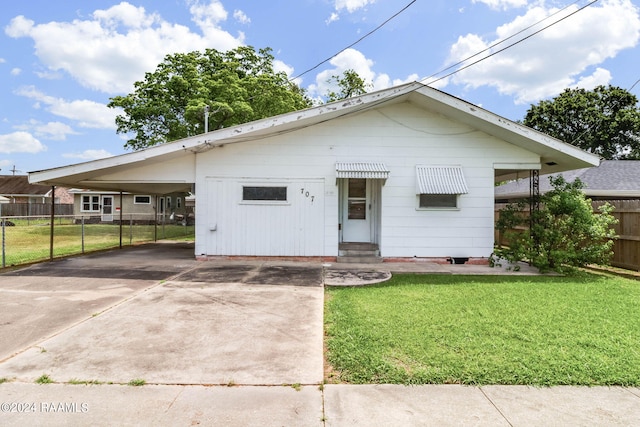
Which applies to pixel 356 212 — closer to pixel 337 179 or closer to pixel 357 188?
pixel 357 188

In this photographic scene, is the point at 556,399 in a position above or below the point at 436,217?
below

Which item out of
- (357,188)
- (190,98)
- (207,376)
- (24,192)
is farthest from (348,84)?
(24,192)

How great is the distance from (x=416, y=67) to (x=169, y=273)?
9.44 meters

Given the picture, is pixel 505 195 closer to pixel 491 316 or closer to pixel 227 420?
pixel 491 316

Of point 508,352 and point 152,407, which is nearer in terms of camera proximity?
point 152,407

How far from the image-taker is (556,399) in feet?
8.91

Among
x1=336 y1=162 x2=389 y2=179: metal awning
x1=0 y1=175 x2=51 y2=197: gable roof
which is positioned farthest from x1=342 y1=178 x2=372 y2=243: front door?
x1=0 y1=175 x2=51 y2=197: gable roof

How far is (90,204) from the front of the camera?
1121 inches

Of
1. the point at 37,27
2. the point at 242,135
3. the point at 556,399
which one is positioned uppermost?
the point at 37,27

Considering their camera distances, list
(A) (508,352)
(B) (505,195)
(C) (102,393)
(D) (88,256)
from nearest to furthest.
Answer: (C) (102,393) → (A) (508,352) → (D) (88,256) → (B) (505,195)

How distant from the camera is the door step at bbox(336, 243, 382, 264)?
354 inches

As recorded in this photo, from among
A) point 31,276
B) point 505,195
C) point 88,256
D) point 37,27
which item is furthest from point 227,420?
point 505,195

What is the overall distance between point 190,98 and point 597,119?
34.5 metres

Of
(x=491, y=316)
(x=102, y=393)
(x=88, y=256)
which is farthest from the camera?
(x=88, y=256)
